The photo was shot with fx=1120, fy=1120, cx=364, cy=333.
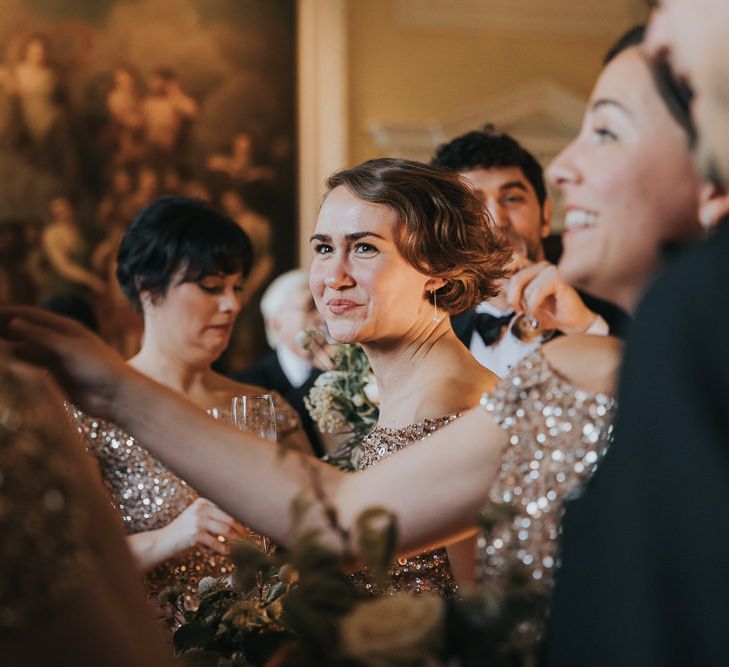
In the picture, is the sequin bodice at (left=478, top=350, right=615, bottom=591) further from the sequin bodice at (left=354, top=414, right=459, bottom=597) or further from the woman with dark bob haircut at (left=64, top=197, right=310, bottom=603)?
the woman with dark bob haircut at (left=64, top=197, right=310, bottom=603)

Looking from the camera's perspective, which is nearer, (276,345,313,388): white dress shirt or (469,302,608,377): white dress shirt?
(469,302,608,377): white dress shirt

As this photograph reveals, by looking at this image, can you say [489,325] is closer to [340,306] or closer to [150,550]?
[340,306]

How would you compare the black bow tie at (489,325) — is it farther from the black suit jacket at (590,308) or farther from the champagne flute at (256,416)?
the champagne flute at (256,416)

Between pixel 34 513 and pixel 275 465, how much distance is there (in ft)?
2.29

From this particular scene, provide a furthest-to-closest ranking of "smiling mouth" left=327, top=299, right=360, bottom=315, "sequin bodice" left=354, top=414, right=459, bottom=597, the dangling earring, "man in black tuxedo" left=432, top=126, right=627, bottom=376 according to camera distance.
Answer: "man in black tuxedo" left=432, top=126, right=627, bottom=376 < the dangling earring < "smiling mouth" left=327, top=299, right=360, bottom=315 < "sequin bodice" left=354, top=414, right=459, bottom=597

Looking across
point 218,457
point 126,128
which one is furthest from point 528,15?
point 218,457

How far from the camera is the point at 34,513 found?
134 cm

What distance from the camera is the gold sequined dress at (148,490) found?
156 inches

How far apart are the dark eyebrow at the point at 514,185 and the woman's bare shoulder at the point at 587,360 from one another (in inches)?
105

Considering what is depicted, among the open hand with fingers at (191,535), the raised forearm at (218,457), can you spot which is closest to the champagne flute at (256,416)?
the open hand with fingers at (191,535)

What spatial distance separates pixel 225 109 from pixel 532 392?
998 centimetres

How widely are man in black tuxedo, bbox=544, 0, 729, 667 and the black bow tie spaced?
2.88 m

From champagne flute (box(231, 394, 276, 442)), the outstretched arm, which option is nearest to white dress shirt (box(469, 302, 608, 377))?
champagne flute (box(231, 394, 276, 442))

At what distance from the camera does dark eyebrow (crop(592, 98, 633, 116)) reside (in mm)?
1870
